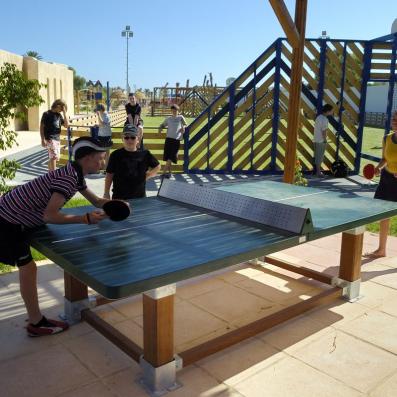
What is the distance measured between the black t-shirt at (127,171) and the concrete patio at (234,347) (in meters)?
1.10

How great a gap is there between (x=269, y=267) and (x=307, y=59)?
7.50 m

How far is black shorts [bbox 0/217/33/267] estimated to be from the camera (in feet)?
10.3

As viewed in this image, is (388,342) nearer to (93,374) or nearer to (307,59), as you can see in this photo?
(93,374)

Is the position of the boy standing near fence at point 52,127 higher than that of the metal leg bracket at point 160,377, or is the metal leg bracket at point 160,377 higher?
the boy standing near fence at point 52,127

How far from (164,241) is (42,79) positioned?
77.3 ft

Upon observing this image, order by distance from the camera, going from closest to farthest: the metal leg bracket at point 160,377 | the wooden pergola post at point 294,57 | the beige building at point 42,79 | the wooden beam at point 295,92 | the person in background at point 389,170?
1. the metal leg bracket at point 160,377
2. the person in background at point 389,170
3. the wooden pergola post at point 294,57
4. the wooden beam at point 295,92
5. the beige building at point 42,79

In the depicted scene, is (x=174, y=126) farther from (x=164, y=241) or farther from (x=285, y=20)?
(x=164, y=241)

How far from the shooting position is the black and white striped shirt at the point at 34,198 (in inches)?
119

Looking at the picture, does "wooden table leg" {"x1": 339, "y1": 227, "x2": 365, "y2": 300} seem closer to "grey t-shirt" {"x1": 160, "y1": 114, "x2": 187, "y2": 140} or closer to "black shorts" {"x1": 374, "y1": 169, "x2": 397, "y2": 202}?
"black shorts" {"x1": 374, "y1": 169, "x2": 397, "y2": 202}

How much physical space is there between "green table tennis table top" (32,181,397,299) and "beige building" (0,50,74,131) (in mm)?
15160

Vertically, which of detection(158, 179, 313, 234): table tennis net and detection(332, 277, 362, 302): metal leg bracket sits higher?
detection(158, 179, 313, 234): table tennis net

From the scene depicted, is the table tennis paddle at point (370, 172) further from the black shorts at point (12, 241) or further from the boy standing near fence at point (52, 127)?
the boy standing near fence at point (52, 127)

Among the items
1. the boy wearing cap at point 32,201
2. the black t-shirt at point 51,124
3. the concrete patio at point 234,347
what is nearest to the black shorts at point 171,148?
the black t-shirt at point 51,124

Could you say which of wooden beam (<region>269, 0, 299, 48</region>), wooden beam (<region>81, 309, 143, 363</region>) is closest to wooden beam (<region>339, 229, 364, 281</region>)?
wooden beam (<region>81, 309, 143, 363</region>)
